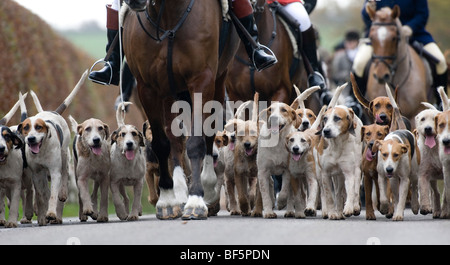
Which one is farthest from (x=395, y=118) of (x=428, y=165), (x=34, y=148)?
(x=34, y=148)

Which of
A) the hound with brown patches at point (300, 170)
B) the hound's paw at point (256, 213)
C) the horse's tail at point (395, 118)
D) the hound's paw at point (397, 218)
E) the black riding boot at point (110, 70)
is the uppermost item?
the black riding boot at point (110, 70)

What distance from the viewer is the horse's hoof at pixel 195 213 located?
37.1ft

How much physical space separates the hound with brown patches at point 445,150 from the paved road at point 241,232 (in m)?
0.57

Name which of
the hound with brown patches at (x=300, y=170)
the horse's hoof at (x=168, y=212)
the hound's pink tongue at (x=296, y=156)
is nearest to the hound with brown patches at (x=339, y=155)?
the hound with brown patches at (x=300, y=170)

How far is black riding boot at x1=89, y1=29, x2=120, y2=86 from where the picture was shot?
12.9 m

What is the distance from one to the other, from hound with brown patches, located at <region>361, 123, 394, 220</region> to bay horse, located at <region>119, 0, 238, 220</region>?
170 cm

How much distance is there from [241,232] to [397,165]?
2.86 m

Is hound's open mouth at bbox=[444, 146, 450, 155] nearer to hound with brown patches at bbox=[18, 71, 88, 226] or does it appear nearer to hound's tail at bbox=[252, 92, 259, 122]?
hound's tail at bbox=[252, 92, 259, 122]

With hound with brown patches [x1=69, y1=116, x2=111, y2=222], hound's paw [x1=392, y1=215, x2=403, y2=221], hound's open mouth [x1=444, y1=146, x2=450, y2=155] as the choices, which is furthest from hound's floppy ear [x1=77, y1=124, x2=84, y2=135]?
hound's open mouth [x1=444, y1=146, x2=450, y2=155]

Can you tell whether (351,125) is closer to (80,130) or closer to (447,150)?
(447,150)

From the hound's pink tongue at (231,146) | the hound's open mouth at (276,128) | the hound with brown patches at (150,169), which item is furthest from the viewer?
the hound with brown patches at (150,169)

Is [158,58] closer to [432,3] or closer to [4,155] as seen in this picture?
[4,155]

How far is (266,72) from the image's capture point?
1473 centimetres

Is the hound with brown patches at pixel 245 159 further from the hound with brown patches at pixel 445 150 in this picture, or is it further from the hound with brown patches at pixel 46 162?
the hound with brown patches at pixel 445 150
